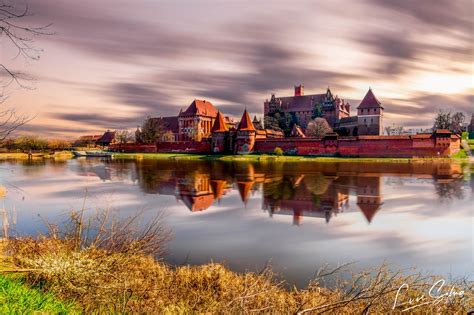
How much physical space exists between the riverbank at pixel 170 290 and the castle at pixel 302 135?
44.0 metres

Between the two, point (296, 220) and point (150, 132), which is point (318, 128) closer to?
point (150, 132)

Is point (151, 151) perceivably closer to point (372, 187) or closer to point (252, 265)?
point (372, 187)

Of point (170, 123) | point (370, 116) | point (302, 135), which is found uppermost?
point (170, 123)

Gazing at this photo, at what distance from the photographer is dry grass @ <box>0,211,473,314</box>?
13.8 feet

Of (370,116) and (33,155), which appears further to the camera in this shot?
(370,116)

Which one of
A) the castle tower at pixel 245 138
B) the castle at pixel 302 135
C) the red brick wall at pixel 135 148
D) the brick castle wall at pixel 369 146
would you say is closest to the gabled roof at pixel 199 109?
the castle at pixel 302 135

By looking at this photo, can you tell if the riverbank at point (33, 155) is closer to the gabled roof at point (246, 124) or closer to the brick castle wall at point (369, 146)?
the gabled roof at point (246, 124)

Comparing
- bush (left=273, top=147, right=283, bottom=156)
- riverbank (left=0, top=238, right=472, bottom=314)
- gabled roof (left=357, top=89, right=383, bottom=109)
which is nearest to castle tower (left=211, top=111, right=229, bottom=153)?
bush (left=273, top=147, right=283, bottom=156)

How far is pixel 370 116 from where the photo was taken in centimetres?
6231

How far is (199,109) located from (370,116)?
3683cm

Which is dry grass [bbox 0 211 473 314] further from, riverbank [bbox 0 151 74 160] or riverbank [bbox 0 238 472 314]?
riverbank [bbox 0 151 74 160]

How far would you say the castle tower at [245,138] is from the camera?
173 ft

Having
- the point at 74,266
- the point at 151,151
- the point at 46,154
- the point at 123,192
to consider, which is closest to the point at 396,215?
the point at 74,266

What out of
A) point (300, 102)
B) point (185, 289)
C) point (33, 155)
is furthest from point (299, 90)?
point (185, 289)
